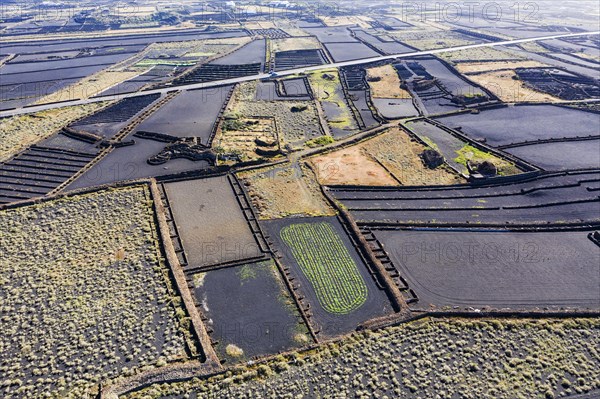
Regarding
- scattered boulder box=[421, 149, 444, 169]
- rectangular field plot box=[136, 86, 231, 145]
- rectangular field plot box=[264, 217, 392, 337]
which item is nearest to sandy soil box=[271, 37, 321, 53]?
rectangular field plot box=[136, 86, 231, 145]

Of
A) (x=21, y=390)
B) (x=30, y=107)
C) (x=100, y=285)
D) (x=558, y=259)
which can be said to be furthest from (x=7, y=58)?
(x=558, y=259)

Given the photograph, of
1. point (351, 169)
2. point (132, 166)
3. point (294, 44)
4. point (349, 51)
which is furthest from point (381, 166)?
point (294, 44)

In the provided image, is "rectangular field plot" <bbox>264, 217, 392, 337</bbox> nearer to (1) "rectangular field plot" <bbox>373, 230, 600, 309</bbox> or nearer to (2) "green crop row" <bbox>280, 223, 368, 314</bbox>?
(2) "green crop row" <bbox>280, 223, 368, 314</bbox>

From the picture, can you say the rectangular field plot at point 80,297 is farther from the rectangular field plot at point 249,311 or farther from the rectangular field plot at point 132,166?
the rectangular field plot at point 132,166

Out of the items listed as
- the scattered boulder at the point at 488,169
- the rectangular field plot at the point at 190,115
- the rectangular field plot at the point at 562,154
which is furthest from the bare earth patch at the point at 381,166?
the rectangular field plot at the point at 190,115

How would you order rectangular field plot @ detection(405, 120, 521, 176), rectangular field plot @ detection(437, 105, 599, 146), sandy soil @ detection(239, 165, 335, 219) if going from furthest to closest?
1. rectangular field plot @ detection(437, 105, 599, 146)
2. rectangular field plot @ detection(405, 120, 521, 176)
3. sandy soil @ detection(239, 165, 335, 219)

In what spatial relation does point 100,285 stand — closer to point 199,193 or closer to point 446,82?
point 199,193
